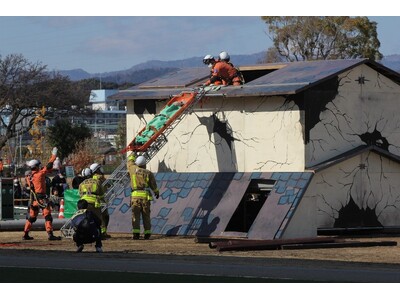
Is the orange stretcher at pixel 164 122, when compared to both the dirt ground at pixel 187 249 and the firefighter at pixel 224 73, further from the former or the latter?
the dirt ground at pixel 187 249

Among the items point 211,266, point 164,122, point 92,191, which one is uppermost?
point 164,122

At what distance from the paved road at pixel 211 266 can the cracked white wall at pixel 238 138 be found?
25.4 ft

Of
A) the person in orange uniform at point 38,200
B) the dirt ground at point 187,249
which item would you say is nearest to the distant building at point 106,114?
the person in orange uniform at point 38,200

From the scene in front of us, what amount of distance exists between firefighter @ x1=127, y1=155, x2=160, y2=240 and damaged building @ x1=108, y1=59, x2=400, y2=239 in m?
1.67

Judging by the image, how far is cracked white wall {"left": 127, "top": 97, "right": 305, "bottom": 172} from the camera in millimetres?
29156

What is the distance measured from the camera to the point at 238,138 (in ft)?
98.8

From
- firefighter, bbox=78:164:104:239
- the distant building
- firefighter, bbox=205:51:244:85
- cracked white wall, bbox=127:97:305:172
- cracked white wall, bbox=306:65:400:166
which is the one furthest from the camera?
the distant building

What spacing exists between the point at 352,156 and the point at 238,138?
9.85ft

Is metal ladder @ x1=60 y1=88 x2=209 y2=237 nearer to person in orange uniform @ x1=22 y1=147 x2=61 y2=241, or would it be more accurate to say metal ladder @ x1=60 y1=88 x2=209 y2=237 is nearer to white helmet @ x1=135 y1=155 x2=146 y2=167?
white helmet @ x1=135 y1=155 x2=146 y2=167

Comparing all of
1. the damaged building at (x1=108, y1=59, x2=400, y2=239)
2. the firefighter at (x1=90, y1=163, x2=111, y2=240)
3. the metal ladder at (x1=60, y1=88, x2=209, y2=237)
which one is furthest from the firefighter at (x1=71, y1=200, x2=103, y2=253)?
→ the damaged building at (x1=108, y1=59, x2=400, y2=239)

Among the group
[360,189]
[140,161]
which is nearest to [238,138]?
[140,161]

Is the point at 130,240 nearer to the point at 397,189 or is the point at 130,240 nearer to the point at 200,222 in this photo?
the point at 200,222

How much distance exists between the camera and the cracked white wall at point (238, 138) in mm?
29156

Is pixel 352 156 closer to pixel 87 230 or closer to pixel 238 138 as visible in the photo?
pixel 238 138
